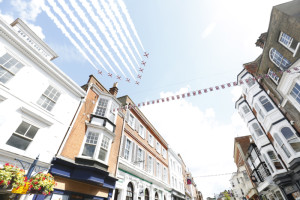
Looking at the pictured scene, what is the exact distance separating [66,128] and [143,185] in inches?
393

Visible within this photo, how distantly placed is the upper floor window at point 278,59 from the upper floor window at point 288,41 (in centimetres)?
115

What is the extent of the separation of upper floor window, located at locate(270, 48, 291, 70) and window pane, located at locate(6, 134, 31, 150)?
19128mm

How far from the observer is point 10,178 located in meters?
4.16

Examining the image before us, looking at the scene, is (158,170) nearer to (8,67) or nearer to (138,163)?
(138,163)

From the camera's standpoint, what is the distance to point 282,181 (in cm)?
1408

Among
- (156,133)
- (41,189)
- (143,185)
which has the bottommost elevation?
(41,189)

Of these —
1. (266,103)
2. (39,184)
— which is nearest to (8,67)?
(39,184)

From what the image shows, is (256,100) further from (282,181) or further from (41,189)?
(41,189)

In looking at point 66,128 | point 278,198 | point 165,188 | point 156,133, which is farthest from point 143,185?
point 278,198

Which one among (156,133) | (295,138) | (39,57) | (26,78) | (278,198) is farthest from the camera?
(156,133)

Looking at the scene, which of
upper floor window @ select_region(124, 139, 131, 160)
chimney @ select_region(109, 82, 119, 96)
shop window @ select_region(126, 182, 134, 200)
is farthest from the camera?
chimney @ select_region(109, 82, 119, 96)

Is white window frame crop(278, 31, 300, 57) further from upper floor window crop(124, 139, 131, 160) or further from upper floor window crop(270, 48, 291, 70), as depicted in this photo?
upper floor window crop(124, 139, 131, 160)

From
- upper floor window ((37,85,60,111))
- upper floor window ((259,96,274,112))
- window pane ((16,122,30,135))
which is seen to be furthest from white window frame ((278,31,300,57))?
window pane ((16,122,30,135))

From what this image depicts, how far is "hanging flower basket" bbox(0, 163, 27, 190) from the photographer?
4035 millimetres
